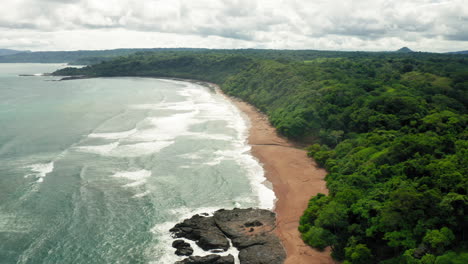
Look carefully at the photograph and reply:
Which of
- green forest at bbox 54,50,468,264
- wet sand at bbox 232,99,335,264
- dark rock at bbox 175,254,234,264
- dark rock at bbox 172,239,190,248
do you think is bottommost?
dark rock at bbox 175,254,234,264

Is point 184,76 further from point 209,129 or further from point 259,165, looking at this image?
point 259,165

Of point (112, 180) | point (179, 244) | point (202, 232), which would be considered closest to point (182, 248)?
point (179, 244)

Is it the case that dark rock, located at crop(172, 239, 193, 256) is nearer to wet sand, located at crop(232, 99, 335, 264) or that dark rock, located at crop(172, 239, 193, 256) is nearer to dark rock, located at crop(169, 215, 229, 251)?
dark rock, located at crop(169, 215, 229, 251)

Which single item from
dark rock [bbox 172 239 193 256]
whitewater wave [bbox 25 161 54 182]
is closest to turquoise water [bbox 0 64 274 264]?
whitewater wave [bbox 25 161 54 182]

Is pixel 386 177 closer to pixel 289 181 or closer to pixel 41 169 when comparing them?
pixel 289 181

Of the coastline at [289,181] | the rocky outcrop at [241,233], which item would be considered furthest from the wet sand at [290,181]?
the rocky outcrop at [241,233]

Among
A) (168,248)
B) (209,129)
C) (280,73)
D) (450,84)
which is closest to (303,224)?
(168,248)
